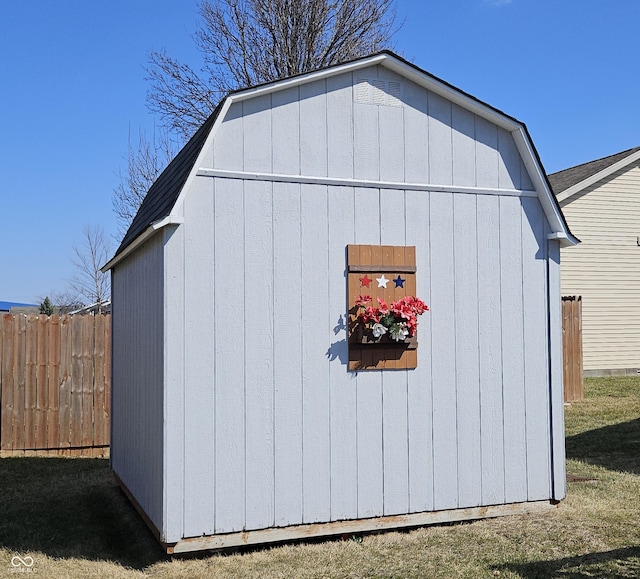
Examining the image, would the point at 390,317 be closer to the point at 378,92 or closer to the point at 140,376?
the point at 378,92

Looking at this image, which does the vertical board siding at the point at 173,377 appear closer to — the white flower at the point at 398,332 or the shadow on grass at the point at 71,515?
the shadow on grass at the point at 71,515

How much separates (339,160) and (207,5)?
463 inches

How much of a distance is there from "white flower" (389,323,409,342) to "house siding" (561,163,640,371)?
40.2 ft

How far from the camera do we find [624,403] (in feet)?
43.3

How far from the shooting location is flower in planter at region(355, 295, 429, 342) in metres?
5.63

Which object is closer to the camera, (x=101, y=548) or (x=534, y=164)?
(x=101, y=548)

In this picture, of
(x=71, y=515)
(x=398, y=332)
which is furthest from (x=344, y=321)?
(x=71, y=515)

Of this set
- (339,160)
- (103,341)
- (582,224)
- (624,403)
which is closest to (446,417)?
(339,160)

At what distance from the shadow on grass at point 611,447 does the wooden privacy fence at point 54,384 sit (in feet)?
19.6

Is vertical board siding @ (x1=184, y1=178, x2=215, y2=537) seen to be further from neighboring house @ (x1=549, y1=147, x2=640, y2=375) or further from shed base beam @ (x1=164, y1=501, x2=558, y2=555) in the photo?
neighboring house @ (x1=549, y1=147, x2=640, y2=375)

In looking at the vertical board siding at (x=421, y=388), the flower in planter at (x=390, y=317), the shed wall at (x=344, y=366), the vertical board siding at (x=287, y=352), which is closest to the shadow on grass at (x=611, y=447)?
the shed wall at (x=344, y=366)

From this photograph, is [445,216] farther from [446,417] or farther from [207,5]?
[207,5]

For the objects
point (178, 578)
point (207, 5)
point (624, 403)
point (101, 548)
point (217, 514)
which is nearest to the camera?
point (178, 578)

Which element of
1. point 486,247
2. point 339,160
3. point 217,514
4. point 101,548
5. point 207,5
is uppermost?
point 207,5
